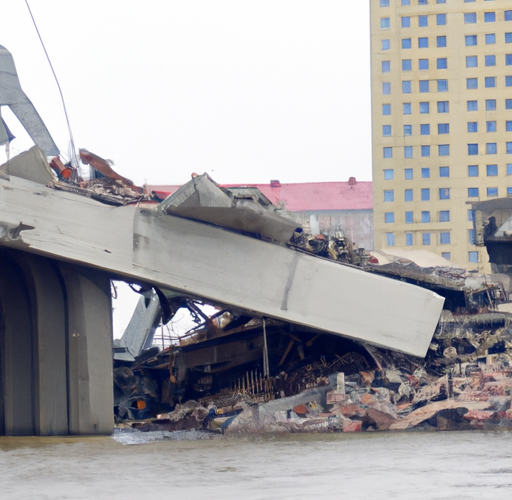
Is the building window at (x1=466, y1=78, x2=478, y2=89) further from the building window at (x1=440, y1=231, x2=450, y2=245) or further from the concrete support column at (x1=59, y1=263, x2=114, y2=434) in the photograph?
the concrete support column at (x1=59, y1=263, x2=114, y2=434)

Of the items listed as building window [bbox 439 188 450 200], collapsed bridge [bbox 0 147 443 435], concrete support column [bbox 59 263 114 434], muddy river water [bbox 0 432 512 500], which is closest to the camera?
muddy river water [bbox 0 432 512 500]

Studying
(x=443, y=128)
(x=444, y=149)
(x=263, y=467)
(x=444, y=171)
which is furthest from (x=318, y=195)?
(x=263, y=467)

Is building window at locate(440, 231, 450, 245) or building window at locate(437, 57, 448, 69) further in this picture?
building window at locate(437, 57, 448, 69)

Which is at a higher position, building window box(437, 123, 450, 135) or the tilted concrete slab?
building window box(437, 123, 450, 135)

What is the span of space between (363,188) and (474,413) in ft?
152

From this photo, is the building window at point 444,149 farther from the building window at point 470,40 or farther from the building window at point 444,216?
the building window at point 470,40

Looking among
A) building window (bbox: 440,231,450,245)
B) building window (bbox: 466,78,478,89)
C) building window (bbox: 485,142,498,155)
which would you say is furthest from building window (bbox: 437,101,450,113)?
building window (bbox: 440,231,450,245)

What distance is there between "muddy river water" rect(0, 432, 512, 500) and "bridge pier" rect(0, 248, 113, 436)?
30.1 inches

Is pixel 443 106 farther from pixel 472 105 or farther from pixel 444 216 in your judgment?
pixel 444 216

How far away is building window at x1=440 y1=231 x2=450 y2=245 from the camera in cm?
6450

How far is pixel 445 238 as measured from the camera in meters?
64.6

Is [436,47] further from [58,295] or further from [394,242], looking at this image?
[58,295]

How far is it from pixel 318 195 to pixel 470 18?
17850mm

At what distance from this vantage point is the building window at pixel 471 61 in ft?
222
